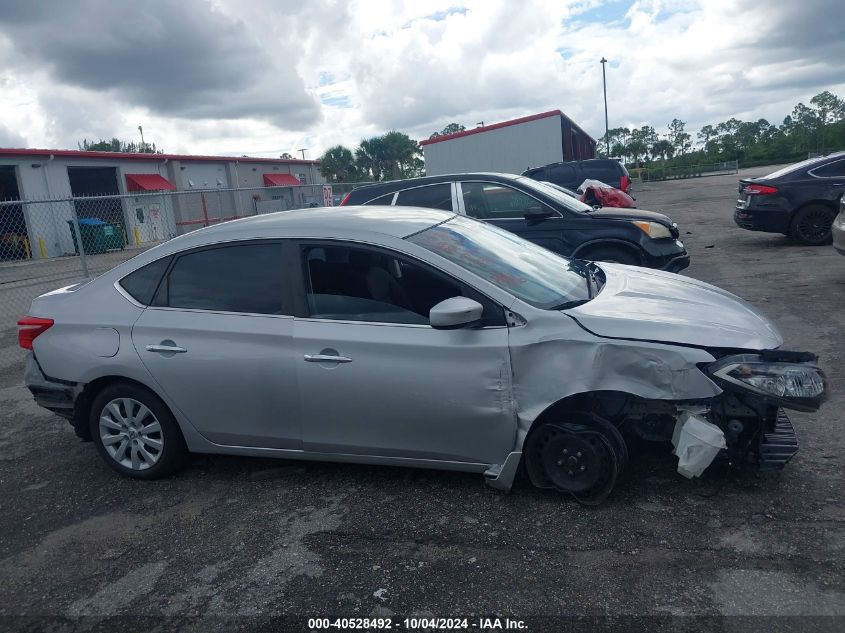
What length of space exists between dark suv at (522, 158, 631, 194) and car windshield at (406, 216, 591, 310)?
1359cm

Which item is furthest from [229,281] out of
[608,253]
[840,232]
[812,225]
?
[812,225]

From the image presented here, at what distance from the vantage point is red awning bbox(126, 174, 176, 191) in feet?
110

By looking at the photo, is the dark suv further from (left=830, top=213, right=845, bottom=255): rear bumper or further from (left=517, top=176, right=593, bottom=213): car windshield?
(left=830, top=213, right=845, bottom=255): rear bumper

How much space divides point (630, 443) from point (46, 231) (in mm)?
26377

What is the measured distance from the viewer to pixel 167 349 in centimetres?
426

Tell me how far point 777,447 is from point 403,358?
202 centimetres

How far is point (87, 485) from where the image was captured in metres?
4.64

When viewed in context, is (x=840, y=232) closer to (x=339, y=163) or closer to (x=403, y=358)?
(x=403, y=358)

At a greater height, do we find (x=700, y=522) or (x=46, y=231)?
(x=46, y=231)

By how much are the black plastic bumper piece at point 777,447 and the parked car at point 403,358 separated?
0.01m

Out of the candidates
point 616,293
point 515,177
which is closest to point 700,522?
point 616,293

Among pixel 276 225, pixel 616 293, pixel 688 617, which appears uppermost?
pixel 276 225

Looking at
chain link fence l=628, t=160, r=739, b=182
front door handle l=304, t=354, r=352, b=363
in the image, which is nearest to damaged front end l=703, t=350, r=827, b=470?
front door handle l=304, t=354, r=352, b=363

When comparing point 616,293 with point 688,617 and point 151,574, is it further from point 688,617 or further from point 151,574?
point 151,574
